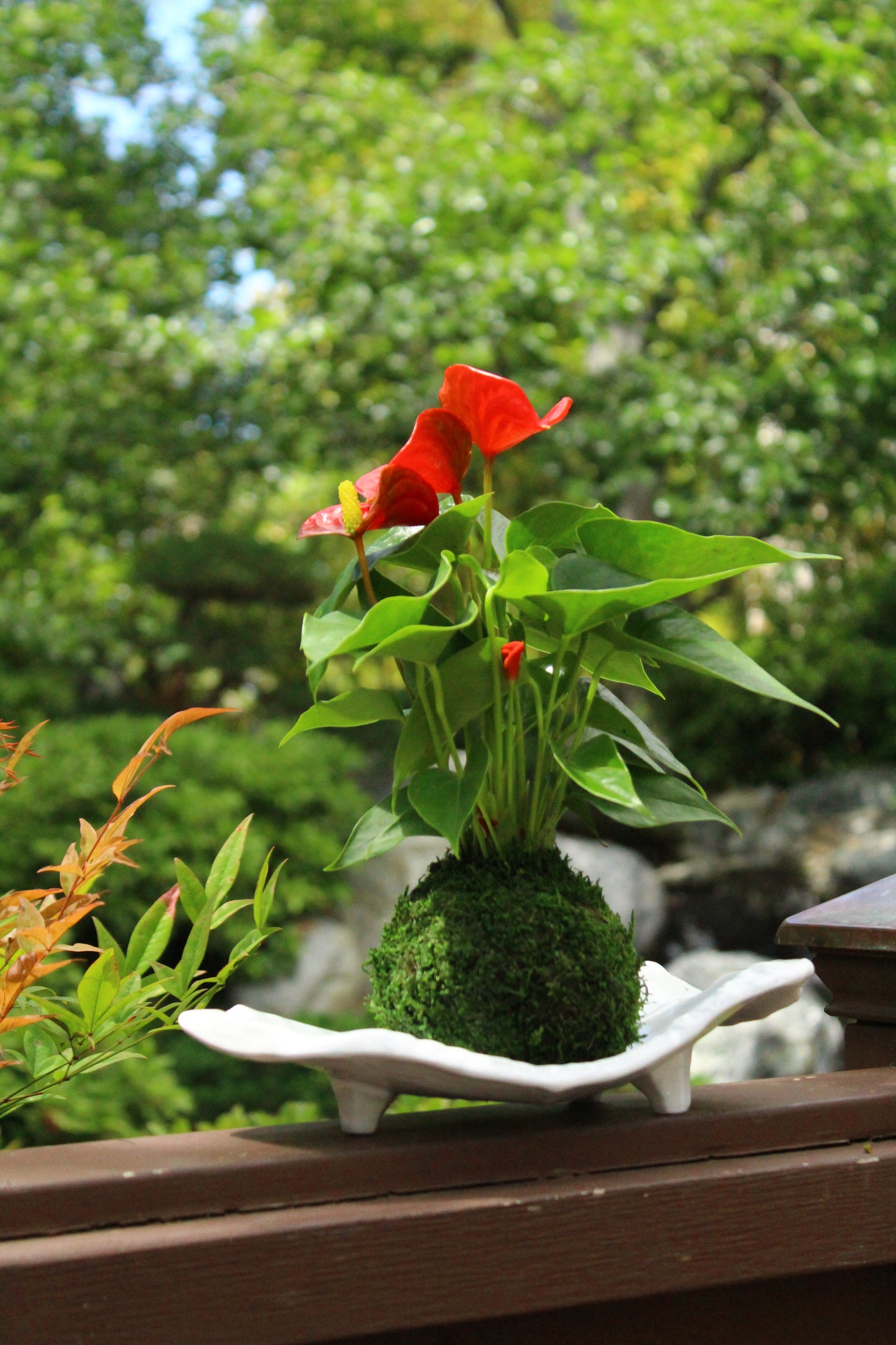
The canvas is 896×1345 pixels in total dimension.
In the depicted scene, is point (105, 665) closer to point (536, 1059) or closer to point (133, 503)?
point (133, 503)

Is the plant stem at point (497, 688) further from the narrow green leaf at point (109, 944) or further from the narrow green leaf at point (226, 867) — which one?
the narrow green leaf at point (109, 944)

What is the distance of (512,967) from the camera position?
→ 2.64 ft

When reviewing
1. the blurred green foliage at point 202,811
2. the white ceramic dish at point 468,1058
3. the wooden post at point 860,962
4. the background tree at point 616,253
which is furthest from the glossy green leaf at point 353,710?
the background tree at point 616,253

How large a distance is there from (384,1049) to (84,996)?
0.77 feet

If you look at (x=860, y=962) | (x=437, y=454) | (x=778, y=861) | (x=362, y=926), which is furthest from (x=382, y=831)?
(x=778, y=861)

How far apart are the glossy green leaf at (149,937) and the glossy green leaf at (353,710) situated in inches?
6.6

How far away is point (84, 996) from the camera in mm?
799

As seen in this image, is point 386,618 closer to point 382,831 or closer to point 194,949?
point 382,831

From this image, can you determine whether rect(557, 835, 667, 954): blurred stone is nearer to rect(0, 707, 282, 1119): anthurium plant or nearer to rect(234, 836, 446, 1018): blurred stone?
rect(234, 836, 446, 1018): blurred stone

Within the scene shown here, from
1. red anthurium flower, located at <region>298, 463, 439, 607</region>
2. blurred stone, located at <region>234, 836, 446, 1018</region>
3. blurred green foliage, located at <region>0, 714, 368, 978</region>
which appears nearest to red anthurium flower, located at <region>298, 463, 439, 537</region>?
red anthurium flower, located at <region>298, 463, 439, 607</region>

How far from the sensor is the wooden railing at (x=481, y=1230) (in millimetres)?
650

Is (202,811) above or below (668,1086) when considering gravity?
below

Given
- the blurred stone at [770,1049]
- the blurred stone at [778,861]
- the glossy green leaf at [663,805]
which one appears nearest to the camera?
the glossy green leaf at [663,805]

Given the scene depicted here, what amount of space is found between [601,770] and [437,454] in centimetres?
27
